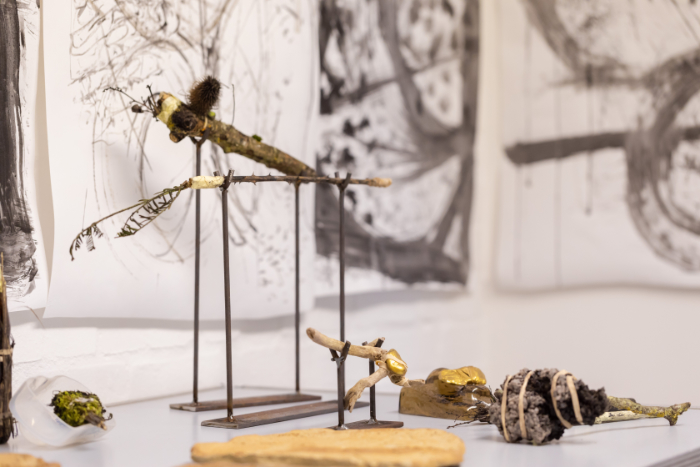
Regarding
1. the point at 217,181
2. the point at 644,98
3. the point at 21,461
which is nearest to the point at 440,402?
the point at 217,181

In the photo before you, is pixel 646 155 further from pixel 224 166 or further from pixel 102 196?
pixel 102 196

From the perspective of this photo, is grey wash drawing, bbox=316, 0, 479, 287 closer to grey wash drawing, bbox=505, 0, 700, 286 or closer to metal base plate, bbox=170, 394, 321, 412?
grey wash drawing, bbox=505, 0, 700, 286

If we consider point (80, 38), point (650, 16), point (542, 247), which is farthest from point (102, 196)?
point (650, 16)

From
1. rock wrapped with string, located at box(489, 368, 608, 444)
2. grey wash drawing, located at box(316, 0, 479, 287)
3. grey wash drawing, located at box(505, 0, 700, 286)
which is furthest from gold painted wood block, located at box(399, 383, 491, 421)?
grey wash drawing, located at box(505, 0, 700, 286)

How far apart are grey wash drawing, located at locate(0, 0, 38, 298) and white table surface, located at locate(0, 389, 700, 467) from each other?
23 cm

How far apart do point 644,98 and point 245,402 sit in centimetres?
132

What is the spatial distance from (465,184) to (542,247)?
0.27 metres

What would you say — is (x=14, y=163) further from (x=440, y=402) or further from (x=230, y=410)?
(x=440, y=402)

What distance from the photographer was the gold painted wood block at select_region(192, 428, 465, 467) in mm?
646

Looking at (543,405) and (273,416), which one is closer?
(543,405)

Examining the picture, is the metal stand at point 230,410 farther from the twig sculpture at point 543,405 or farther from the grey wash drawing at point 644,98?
the grey wash drawing at point 644,98

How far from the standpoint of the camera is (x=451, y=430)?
0.87 m

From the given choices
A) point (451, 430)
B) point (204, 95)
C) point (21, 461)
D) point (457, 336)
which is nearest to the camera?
point (21, 461)

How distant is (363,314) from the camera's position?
5.43 ft
